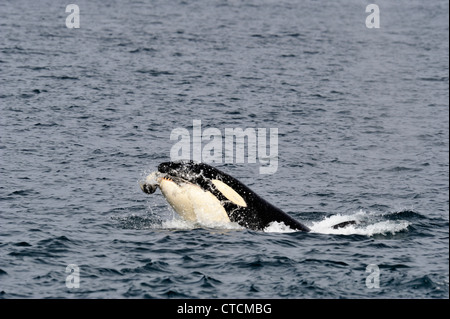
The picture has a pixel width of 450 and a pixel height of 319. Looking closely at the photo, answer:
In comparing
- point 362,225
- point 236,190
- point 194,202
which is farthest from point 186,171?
point 362,225

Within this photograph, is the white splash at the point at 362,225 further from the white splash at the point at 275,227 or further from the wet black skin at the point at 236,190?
the wet black skin at the point at 236,190

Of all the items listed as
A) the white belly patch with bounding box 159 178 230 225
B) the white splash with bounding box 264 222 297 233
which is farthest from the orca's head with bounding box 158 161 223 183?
the white splash with bounding box 264 222 297 233

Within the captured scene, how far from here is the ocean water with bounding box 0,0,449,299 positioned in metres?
21.6

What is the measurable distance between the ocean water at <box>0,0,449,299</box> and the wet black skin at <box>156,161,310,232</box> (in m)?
0.30

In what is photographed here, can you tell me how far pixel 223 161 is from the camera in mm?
36156

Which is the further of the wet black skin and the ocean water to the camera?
the wet black skin

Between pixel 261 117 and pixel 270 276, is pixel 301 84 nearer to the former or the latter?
pixel 261 117

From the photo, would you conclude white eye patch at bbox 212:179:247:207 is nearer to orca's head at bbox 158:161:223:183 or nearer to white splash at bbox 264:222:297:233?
orca's head at bbox 158:161:223:183

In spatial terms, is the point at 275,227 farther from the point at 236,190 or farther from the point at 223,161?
the point at 223,161

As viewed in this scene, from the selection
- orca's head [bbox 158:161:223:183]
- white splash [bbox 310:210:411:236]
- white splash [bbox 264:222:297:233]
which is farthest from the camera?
white splash [bbox 310:210:411:236]

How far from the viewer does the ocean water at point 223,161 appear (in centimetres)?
2158

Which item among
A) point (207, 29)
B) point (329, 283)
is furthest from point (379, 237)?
point (207, 29)

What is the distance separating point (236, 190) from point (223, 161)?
1207cm

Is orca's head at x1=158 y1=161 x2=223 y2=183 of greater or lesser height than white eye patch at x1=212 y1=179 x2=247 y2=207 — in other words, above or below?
above
